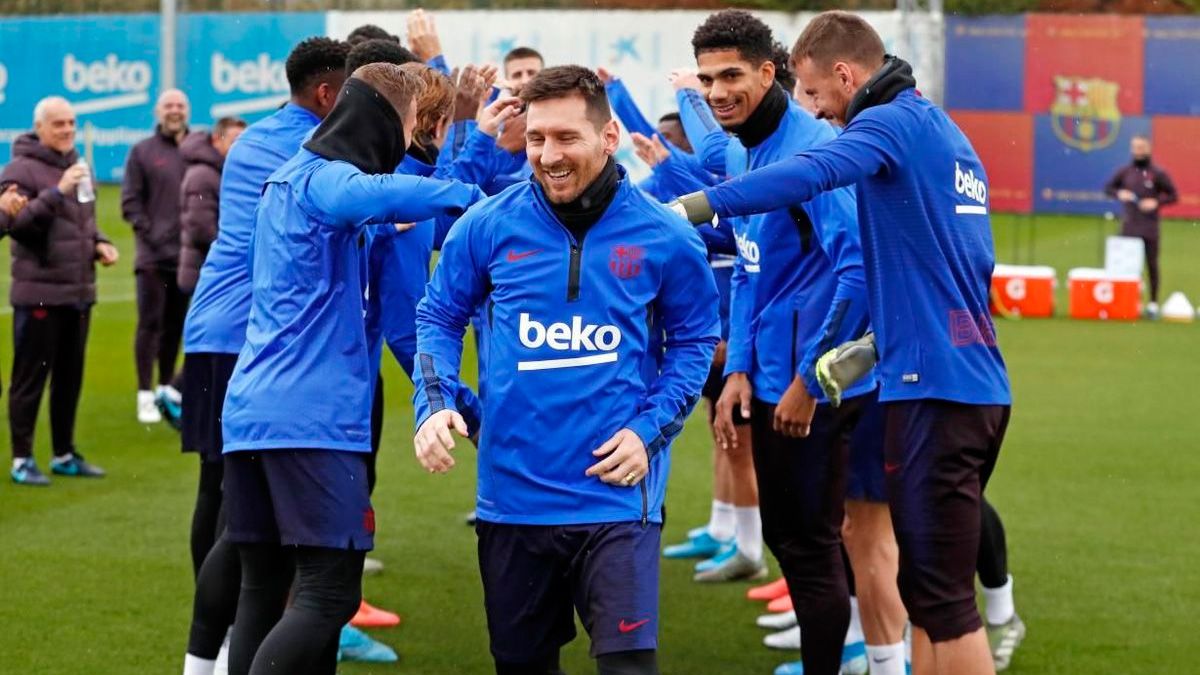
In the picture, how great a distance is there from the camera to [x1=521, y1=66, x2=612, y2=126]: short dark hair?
15.2 feet

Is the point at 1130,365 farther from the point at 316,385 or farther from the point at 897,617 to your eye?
the point at 316,385

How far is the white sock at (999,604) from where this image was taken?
6.96 meters

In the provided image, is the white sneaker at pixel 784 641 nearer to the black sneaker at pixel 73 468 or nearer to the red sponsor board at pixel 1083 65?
the black sneaker at pixel 73 468

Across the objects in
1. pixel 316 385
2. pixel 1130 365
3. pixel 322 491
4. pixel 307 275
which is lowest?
pixel 1130 365

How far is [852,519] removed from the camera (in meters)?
6.35

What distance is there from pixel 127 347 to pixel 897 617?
12.7 meters

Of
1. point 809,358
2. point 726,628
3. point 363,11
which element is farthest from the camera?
point 363,11

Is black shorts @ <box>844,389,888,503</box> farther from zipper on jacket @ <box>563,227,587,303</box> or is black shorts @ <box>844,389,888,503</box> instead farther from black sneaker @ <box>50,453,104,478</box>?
black sneaker @ <box>50,453,104,478</box>

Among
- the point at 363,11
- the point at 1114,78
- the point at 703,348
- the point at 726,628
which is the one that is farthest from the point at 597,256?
the point at 1114,78

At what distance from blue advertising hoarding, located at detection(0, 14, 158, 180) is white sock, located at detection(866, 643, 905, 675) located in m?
30.9

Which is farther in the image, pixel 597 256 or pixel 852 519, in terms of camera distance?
pixel 852 519

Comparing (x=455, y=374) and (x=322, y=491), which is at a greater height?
(x=455, y=374)

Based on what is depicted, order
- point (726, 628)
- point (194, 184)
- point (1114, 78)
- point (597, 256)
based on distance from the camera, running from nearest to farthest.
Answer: point (597, 256) < point (726, 628) < point (194, 184) < point (1114, 78)

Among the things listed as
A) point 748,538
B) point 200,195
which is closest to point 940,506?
point 748,538
